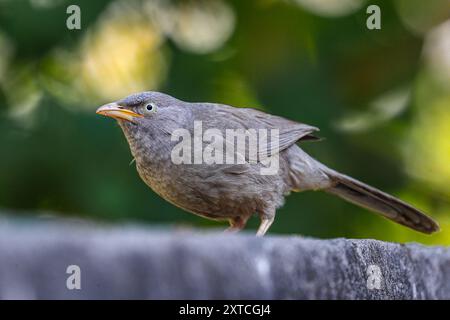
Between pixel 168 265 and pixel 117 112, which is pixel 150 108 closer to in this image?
pixel 117 112

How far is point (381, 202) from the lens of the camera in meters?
5.64

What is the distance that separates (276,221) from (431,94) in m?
1.99

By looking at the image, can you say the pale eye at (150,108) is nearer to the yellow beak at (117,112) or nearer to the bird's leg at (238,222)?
the yellow beak at (117,112)

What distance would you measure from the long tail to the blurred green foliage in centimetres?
59

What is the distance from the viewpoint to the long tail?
17.7 ft

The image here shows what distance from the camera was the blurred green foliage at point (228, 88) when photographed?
624cm

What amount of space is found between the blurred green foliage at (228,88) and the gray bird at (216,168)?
98cm

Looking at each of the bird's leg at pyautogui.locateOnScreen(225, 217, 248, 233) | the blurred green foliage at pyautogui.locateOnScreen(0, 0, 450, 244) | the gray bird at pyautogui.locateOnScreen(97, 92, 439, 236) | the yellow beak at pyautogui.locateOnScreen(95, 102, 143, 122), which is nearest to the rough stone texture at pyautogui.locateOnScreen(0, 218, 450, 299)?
the gray bird at pyautogui.locateOnScreen(97, 92, 439, 236)

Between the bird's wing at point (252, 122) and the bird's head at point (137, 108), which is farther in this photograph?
the bird's wing at point (252, 122)

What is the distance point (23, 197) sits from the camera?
6.52 metres

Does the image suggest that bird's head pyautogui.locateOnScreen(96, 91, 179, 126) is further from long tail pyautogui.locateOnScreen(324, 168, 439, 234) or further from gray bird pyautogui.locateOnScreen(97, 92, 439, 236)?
long tail pyautogui.locateOnScreen(324, 168, 439, 234)

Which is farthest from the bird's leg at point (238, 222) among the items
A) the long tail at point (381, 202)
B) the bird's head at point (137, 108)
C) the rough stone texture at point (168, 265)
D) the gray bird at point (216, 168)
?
the rough stone texture at point (168, 265)
